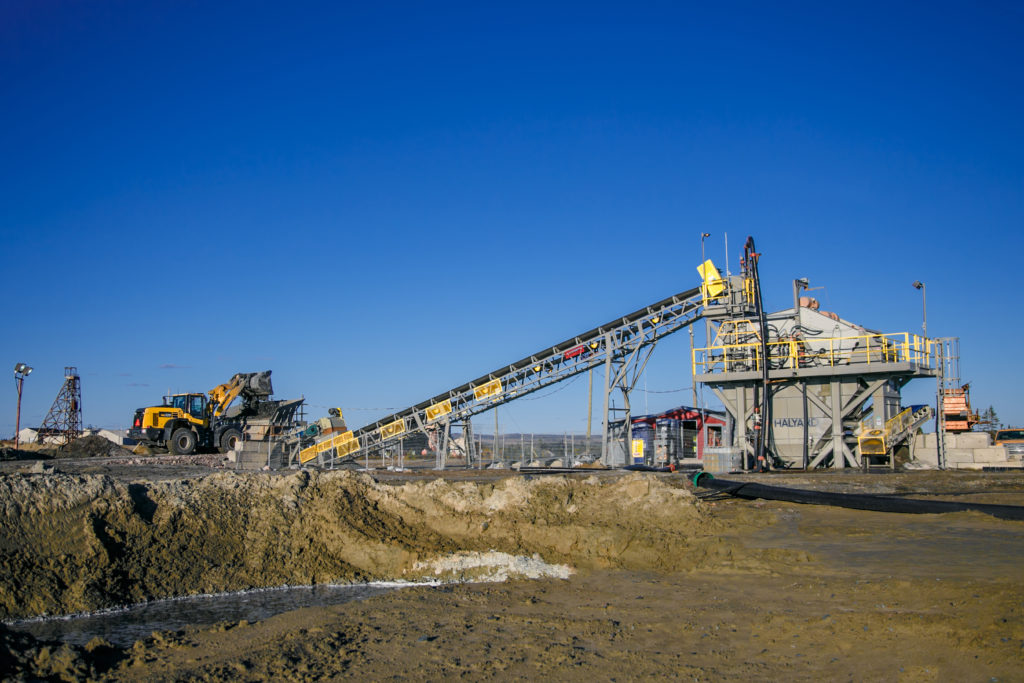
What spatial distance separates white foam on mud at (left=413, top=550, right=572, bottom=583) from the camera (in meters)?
9.87

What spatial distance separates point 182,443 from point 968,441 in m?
32.5

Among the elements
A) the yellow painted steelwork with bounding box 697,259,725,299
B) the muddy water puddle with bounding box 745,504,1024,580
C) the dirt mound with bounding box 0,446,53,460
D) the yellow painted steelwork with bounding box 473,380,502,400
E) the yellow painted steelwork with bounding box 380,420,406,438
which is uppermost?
the yellow painted steelwork with bounding box 697,259,725,299

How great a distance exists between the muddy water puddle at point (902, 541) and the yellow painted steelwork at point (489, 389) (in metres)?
17.8

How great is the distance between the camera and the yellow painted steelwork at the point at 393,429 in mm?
30453

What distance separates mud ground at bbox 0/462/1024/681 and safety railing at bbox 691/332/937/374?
37.5ft

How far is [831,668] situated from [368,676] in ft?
11.9

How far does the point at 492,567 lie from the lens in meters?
10.1

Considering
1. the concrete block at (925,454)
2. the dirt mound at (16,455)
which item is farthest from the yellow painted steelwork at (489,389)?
the dirt mound at (16,455)

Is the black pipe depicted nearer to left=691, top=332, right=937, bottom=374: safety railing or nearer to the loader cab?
left=691, top=332, right=937, bottom=374: safety railing

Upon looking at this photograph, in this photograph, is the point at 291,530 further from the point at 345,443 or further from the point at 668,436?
the point at 668,436

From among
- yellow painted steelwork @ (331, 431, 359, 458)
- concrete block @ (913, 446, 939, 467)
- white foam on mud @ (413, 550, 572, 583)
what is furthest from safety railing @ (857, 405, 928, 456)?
yellow painted steelwork @ (331, 431, 359, 458)

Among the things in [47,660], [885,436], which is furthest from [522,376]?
[47,660]

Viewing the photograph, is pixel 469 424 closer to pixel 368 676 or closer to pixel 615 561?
pixel 615 561

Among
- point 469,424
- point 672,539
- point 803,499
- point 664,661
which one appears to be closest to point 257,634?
point 664,661
